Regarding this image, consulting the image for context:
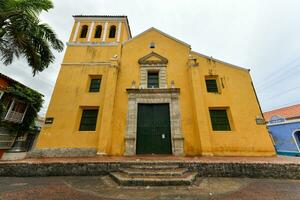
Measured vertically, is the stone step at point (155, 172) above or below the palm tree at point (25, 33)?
below

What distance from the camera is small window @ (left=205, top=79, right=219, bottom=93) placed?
32.4 feet

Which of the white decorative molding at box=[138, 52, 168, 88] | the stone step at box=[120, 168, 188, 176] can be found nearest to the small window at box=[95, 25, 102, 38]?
the white decorative molding at box=[138, 52, 168, 88]

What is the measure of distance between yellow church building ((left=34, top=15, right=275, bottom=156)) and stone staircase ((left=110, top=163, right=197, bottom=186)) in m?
2.63

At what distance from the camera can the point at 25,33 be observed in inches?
264

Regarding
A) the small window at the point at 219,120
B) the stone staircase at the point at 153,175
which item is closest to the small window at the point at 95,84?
the stone staircase at the point at 153,175

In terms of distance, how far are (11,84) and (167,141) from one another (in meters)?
13.9

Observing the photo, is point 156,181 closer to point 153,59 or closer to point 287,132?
point 153,59

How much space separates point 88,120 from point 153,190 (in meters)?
6.90

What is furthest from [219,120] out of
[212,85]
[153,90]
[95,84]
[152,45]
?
[95,84]

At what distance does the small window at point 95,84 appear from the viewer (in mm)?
10219

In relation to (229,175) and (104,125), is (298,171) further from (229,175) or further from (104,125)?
(104,125)

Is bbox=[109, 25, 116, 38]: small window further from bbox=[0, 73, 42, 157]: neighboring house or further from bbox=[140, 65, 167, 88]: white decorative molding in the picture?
bbox=[0, 73, 42, 157]: neighboring house

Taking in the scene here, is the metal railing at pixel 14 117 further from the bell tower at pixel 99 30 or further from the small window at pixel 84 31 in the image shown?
the small window at pixel 84 31

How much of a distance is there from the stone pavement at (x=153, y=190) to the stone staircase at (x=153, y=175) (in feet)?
0.62
